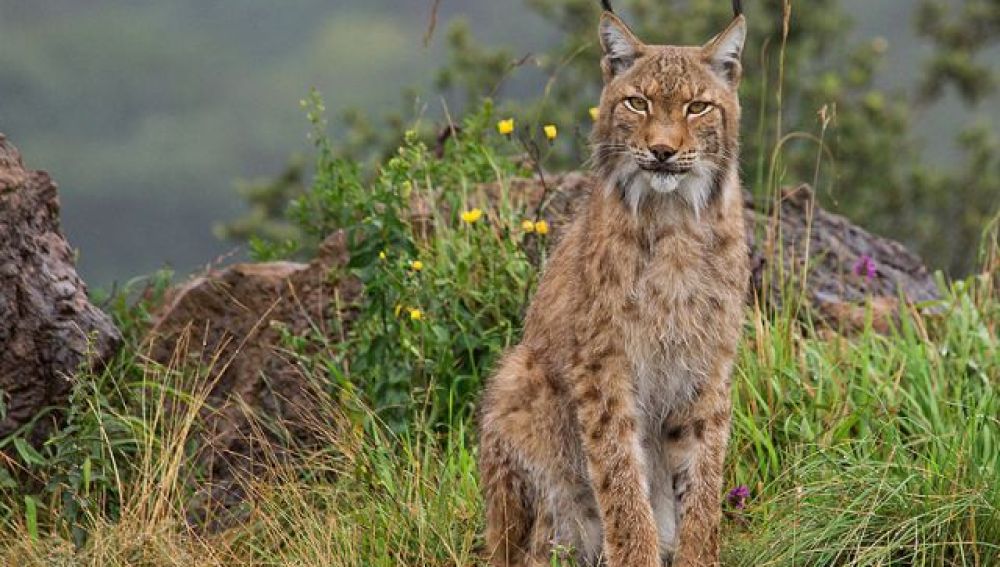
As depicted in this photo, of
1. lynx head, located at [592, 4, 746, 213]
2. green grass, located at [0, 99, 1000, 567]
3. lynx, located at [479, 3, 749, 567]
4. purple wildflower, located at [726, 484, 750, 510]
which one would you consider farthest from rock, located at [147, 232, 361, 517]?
lynx head, located at [592, 4, 746, 213]

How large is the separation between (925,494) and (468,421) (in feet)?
8.60

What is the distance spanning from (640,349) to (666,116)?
0.95m

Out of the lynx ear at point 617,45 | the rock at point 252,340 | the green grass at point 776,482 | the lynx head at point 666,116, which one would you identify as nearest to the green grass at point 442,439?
the green grass at point 776,482

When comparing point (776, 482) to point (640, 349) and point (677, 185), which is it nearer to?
point (640, 349)

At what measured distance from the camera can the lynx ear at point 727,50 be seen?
21.5 feet

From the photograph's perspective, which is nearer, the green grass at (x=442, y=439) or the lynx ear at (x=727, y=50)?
the lynx ear at (x=727, y=50)

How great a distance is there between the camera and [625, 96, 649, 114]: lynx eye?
6398 mm

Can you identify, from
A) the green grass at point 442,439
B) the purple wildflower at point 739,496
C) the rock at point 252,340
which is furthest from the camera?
the rock at point 252,340

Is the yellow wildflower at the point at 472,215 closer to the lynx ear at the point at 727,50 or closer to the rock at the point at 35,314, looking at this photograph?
the rock at the point at 35,314

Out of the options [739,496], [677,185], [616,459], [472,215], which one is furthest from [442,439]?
[677,185]

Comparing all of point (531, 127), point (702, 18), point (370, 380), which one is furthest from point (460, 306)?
point (702, 18)

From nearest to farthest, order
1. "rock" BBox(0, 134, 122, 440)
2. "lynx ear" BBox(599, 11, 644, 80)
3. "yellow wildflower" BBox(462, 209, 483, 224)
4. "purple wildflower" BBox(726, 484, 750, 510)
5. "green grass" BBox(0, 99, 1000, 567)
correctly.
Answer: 1. "lynx ear" BBox(599, 11, 644, 80)
2. "green grass" BBox(0, 99, 1000, 567)
3. "purple wildflower" BBox(726, 484, 750, 510)
4. "rock" BBox(0, 134, 122, 440)
5. "yellow wildflower" BBox(462, 209, 483, 224)

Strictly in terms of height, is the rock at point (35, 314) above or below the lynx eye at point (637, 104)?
below

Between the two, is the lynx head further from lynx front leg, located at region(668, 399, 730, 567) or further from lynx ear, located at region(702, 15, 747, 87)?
lynx front leg, located at region(668, 399, 730, 567)
